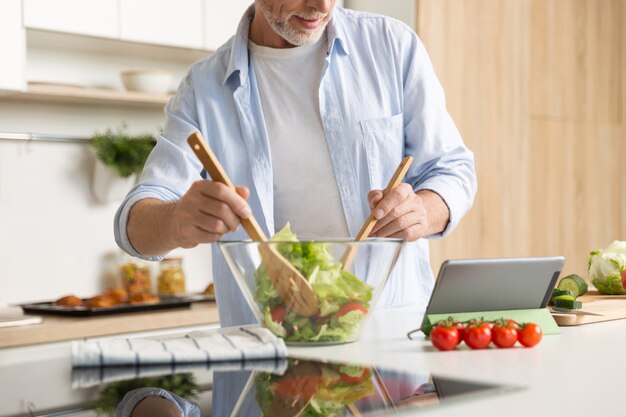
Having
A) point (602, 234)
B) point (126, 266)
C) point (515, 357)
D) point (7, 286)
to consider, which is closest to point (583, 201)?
point (602, 234)

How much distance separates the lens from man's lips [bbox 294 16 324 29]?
1768 millimetres

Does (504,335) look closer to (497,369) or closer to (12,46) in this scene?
(497,369)

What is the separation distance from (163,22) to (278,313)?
223 cm

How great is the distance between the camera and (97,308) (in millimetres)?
2887

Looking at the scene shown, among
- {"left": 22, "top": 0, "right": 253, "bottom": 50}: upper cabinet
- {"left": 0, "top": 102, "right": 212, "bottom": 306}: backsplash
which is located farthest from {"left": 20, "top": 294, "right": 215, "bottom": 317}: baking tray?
{"left": 22, "top": 0, "right": 253, "bottom": 50}: upper cabinet

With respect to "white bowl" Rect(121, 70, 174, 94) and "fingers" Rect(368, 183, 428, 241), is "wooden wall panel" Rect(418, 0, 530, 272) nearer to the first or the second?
"white bowl" Rect(121, 70, 174, 94)

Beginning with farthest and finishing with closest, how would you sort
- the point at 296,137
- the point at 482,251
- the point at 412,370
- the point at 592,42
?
the point at 592,42, the point at 482,251, the point at 296,137, the point at 412,370

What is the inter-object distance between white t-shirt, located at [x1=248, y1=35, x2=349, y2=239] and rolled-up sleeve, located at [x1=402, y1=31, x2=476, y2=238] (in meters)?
0.18

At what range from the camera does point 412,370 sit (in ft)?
3.59

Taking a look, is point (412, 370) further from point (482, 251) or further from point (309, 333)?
point (482, 251)

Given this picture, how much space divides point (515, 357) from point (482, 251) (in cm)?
288

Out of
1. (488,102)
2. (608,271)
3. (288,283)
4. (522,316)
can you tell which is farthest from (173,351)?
(488,102)

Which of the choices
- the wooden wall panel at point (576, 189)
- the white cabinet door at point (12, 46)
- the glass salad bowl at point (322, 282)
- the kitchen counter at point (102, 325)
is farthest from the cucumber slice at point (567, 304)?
the wooden wall panel at point (576, 189)

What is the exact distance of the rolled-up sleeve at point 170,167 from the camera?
5.66 feet
